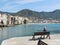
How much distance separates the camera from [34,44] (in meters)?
22.5

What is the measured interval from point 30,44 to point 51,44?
6.79 ft

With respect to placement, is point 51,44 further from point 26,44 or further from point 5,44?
point 5,44

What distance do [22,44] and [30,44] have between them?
787 mm

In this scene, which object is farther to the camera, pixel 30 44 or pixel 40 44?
pixel 30 44

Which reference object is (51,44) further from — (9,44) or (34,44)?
(9,44)

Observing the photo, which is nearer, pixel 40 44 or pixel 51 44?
pixel 40 44

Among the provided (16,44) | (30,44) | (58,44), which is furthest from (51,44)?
(16,44)

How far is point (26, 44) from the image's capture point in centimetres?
2281

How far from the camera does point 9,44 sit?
2303 centimetres

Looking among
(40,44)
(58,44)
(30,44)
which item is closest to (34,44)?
(30,44)

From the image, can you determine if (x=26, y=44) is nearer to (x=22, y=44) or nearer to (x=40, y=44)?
(x=22, y=44)

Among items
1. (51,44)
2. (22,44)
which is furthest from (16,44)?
(51,44)

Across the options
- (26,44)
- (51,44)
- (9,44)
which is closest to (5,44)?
(9,44)

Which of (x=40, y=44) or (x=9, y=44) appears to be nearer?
(x=40, y=44)
